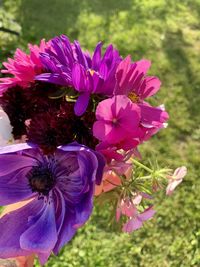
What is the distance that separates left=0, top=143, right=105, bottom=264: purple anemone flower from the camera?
841mm

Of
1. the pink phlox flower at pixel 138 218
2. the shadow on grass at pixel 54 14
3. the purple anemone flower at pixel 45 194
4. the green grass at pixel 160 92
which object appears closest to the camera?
the purple anemone flower at pixel 45 194

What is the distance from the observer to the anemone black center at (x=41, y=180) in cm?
88

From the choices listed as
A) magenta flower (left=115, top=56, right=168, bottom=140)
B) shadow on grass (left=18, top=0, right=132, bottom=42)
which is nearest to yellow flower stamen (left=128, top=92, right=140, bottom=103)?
magenta flower (left=115, top=56, right=168, bottom=140)

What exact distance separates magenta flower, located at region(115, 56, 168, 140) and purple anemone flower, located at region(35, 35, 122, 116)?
2 cm

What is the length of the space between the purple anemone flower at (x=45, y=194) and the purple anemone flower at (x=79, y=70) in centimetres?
10

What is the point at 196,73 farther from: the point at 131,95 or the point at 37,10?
the point at 131,95

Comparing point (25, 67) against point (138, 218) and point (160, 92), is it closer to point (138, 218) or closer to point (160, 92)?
point (138, 218)

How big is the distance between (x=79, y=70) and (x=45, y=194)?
0.24 meters

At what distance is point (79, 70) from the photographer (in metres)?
0.87

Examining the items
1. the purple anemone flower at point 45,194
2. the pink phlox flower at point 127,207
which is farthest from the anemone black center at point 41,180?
the pink phlox flower at point 127,207

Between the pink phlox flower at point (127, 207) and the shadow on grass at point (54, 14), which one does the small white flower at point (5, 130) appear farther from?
the shadow on grass at point (54, 14)

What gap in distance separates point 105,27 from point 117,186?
11.7 ft

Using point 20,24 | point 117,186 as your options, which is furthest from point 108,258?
point 20,24

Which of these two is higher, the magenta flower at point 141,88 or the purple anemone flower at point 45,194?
Result: the magenta flower at point 141,88
